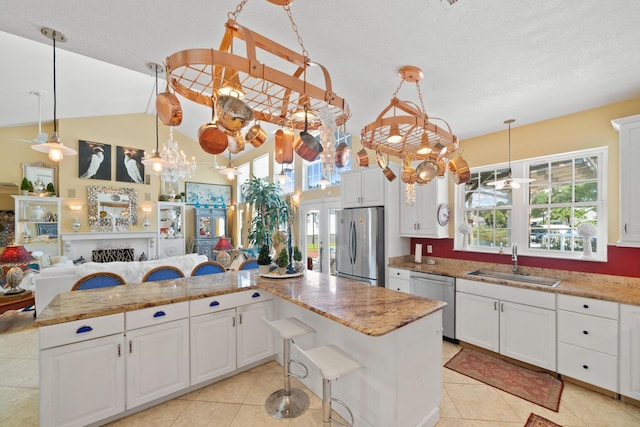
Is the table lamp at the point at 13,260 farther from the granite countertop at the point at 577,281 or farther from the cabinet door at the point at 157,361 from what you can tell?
the granite countertop at the point at 577,281

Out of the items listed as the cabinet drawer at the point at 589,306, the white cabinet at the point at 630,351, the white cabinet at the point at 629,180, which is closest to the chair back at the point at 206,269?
the cabinet drawer at the point at 589,306

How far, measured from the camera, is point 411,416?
176cm

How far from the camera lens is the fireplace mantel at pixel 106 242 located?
6.75 meters

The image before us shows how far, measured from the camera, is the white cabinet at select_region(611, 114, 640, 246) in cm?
232


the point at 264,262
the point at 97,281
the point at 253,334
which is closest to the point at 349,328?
the point at 253,334

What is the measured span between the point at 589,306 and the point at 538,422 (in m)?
1.10

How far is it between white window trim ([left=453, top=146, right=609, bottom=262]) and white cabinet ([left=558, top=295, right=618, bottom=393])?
74 centimetres

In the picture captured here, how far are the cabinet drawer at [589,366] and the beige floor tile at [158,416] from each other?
11.0ft

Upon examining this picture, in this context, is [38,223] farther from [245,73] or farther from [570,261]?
[570,261]

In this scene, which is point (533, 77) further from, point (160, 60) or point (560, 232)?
point (160, 60)

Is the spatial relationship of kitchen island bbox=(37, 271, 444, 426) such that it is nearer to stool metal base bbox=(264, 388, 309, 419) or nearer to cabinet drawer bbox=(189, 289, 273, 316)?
cabinet drawer bbox=(189, 289, 273, 316)

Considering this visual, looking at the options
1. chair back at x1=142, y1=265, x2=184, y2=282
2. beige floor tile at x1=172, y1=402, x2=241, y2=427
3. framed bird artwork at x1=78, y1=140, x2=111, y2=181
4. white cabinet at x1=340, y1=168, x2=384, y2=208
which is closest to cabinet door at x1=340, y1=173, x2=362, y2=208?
white cabinet at x1=340, y1=168, x2=384, y2=208

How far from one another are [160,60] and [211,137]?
0.97 meters

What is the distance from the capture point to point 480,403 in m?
2.23
